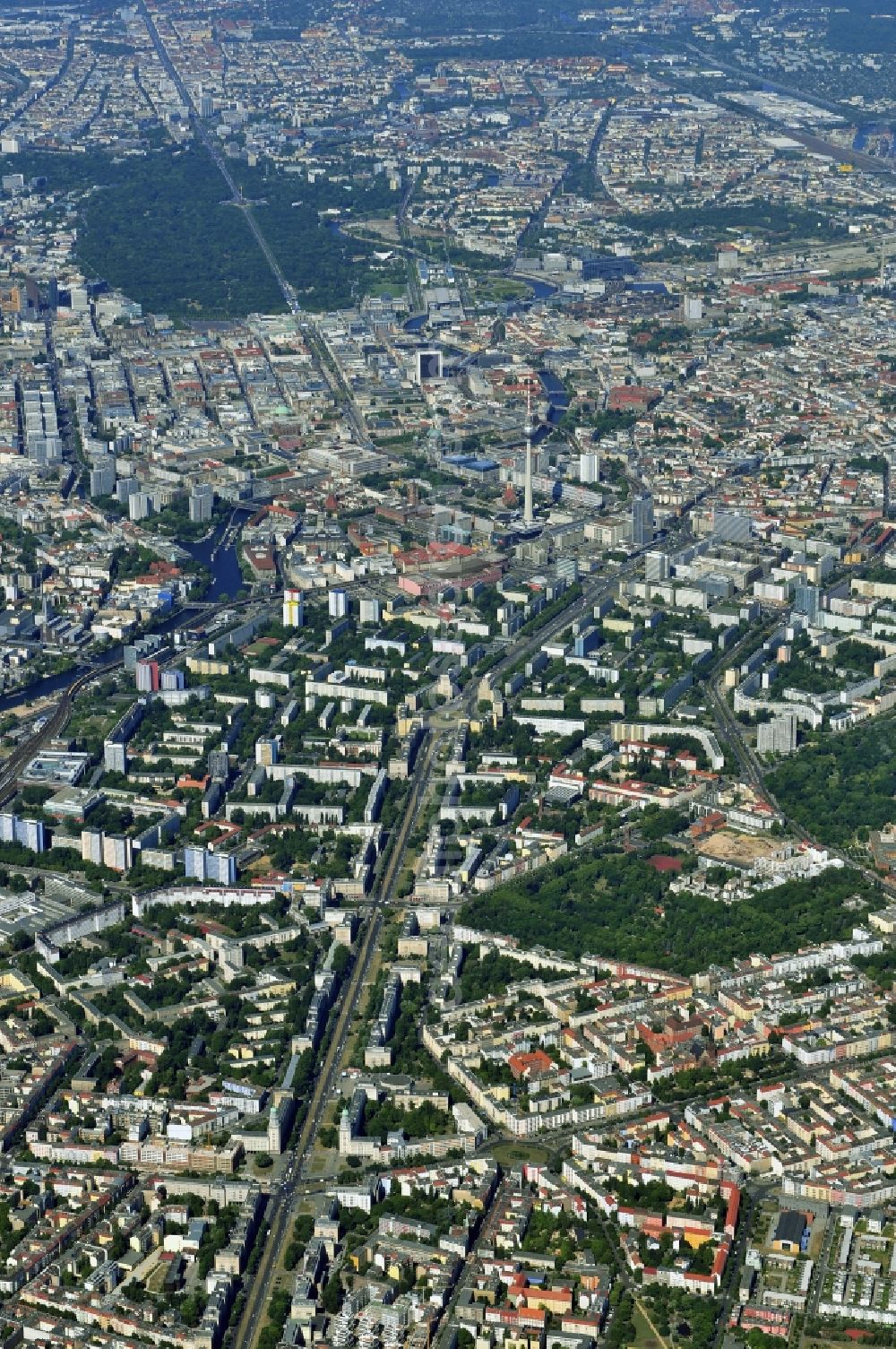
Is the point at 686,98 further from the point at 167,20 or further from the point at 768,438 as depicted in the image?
the point at 768,438

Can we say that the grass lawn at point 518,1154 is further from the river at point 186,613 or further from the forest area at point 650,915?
the river at point 186,613

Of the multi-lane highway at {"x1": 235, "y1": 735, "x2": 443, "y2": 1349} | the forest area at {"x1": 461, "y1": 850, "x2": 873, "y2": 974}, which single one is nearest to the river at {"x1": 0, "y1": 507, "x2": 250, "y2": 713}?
the multi-lane highway at {"x1": 235, "y1": 735, "x2": 443, "y2": 1349}

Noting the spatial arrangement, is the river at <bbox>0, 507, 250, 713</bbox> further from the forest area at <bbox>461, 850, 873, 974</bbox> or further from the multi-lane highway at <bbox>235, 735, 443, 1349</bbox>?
the forest area at <bbox>461, 850, 873, 974</bbox>

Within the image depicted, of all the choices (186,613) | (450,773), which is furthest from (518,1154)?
(186,613)

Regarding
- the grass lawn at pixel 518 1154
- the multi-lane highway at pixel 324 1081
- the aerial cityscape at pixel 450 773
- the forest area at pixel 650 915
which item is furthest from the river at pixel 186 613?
the grass lawn at pixel 518 1154

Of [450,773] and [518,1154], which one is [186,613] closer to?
[450,773]

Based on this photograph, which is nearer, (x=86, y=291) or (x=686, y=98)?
(x=86, y=291)

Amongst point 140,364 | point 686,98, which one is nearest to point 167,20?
point 686,98

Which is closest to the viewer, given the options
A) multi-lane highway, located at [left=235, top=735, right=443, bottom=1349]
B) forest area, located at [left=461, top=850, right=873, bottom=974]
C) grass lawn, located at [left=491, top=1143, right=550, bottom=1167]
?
multi-lane highway, located at [left=235, top=735, right=443, bottom=1349]
